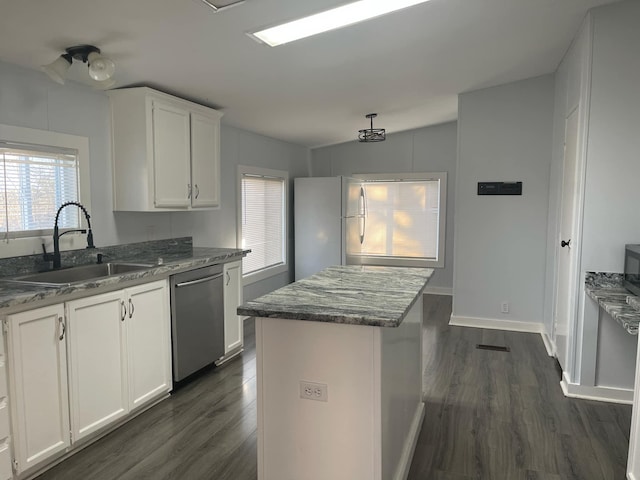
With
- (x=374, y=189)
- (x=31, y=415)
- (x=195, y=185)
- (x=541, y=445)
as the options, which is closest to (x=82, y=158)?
(x=195, y=185)

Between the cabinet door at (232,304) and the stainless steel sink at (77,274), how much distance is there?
82 cm

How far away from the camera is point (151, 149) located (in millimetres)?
3246

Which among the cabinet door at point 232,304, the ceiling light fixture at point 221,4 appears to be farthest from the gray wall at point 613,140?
the cabinet door at point 232,304

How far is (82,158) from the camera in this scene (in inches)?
122

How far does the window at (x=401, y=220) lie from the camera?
6.59 m

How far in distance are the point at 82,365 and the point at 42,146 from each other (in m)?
1.37

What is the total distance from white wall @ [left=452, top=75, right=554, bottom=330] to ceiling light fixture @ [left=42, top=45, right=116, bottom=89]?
359cm

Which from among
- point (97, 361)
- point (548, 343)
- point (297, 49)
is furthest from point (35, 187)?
point (548, 343)

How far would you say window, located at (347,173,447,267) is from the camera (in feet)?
21.6

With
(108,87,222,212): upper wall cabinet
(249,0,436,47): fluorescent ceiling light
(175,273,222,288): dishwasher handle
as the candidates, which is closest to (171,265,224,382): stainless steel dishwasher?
(175,273,222,288): dishwasher handle

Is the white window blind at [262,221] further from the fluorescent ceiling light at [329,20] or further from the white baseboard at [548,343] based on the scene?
the white baseboard at [548,343]

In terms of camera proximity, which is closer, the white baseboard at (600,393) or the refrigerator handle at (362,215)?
the white baseboard at (600,393)

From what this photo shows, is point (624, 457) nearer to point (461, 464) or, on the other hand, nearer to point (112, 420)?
point (461, 464)

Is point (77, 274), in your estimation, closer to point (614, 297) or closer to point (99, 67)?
point (99, 67)
